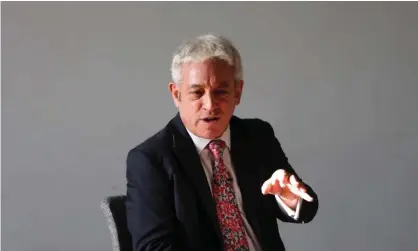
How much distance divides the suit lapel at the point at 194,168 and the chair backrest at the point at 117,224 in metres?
0.22

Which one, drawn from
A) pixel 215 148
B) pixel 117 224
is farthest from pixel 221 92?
pixel 117 224

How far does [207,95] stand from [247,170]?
0.81ft

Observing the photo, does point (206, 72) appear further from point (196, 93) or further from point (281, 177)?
point (281, 177)

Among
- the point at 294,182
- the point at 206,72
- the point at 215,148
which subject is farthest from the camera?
the point at 215,148

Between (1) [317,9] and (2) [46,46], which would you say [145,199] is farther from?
(1) [317,9]

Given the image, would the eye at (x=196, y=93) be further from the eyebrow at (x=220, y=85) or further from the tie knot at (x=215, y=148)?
the tie knot at (x=215, y=148)

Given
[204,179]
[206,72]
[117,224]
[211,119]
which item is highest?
[206,72]

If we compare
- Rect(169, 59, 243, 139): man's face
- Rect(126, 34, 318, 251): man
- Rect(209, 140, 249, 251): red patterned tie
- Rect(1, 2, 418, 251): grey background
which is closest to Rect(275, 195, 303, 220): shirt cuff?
Rect(126, 34, 318, 251): man

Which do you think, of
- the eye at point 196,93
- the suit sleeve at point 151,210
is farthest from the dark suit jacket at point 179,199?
the eye at point 196,93

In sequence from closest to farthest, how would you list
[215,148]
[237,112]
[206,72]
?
[206,72] < [215,148] < [237,112]

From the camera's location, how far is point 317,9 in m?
2.09

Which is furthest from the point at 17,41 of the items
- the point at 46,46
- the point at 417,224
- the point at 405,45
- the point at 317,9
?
the point at 417,224

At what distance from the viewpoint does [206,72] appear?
124 cm

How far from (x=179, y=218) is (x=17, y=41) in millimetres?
1013
